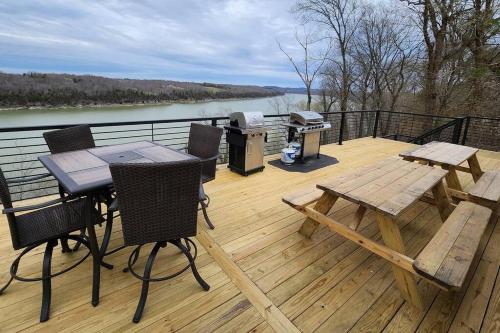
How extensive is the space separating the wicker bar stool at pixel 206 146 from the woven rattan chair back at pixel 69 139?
Result: 0.95 m

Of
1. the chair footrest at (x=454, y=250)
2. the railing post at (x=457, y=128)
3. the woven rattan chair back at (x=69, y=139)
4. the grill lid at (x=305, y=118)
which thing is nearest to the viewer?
the chair footrest at (x=454, y=250)

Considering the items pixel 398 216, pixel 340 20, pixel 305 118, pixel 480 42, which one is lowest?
pixel 398 216

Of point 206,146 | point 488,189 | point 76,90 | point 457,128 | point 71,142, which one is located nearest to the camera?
point 488,189

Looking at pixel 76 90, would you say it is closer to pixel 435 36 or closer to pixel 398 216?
pixel 398 216

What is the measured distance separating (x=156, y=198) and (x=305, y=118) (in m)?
3.22

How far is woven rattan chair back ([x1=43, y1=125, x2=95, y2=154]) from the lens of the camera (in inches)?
83.8

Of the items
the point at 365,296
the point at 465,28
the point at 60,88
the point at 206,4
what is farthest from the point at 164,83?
the point at 465,28

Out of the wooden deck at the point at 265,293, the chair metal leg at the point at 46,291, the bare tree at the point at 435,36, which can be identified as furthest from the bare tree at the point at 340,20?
the chair metal leg at the point at 46,291

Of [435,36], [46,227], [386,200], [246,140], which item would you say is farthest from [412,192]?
[435,36]

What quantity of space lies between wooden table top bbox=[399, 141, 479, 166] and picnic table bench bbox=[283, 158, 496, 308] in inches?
19.8

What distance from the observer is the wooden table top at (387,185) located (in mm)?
1629

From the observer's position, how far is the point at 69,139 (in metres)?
2.26

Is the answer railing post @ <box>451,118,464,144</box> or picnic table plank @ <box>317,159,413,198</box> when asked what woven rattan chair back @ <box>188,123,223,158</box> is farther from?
railing post @ <box>451,118,464,144</box>

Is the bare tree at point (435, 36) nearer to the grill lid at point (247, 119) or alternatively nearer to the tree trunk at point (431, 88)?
the tree trunk at point (431, 88)
